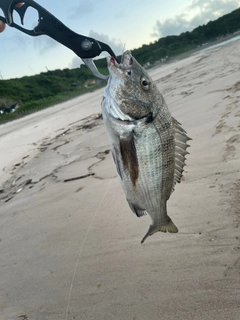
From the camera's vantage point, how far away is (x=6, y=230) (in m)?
4.62

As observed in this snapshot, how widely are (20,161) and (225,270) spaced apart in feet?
24.5

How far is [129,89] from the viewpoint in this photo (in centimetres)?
232

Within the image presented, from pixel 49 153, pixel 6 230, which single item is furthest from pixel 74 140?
pixel 6 230

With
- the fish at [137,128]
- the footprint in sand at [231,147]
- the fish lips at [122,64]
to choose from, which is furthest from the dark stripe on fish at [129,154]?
the footprint in sand at [231,147]

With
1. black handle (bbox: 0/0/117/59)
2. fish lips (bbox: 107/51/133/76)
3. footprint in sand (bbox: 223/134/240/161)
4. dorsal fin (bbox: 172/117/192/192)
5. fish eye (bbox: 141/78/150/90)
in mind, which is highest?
black handle (bbox: 0/0/117/59)

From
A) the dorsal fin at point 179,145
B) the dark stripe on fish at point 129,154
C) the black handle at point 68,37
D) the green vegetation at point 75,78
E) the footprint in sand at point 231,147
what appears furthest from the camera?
the green vegetation at point 75,78

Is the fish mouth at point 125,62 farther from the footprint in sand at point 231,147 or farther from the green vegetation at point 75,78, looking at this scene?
the green vegetation at point 75,78

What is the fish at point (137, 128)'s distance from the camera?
2283 millimetres

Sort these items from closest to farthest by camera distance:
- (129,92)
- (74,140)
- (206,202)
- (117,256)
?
1. (129,92)
2. (117,256)
3. (206,202)
4. (74,140)

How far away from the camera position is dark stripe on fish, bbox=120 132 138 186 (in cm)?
226

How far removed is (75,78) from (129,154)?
80451 millimetres

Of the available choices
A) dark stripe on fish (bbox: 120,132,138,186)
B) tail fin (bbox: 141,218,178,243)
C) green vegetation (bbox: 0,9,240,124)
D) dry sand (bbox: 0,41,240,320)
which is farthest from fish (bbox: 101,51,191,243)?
green vegetation (bbox: 0,9,240,124)

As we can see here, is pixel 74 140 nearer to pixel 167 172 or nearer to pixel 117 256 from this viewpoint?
pixel 117 256

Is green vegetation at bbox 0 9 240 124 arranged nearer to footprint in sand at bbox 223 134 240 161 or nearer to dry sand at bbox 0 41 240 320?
dry sand at bbox 0 41 240 320
